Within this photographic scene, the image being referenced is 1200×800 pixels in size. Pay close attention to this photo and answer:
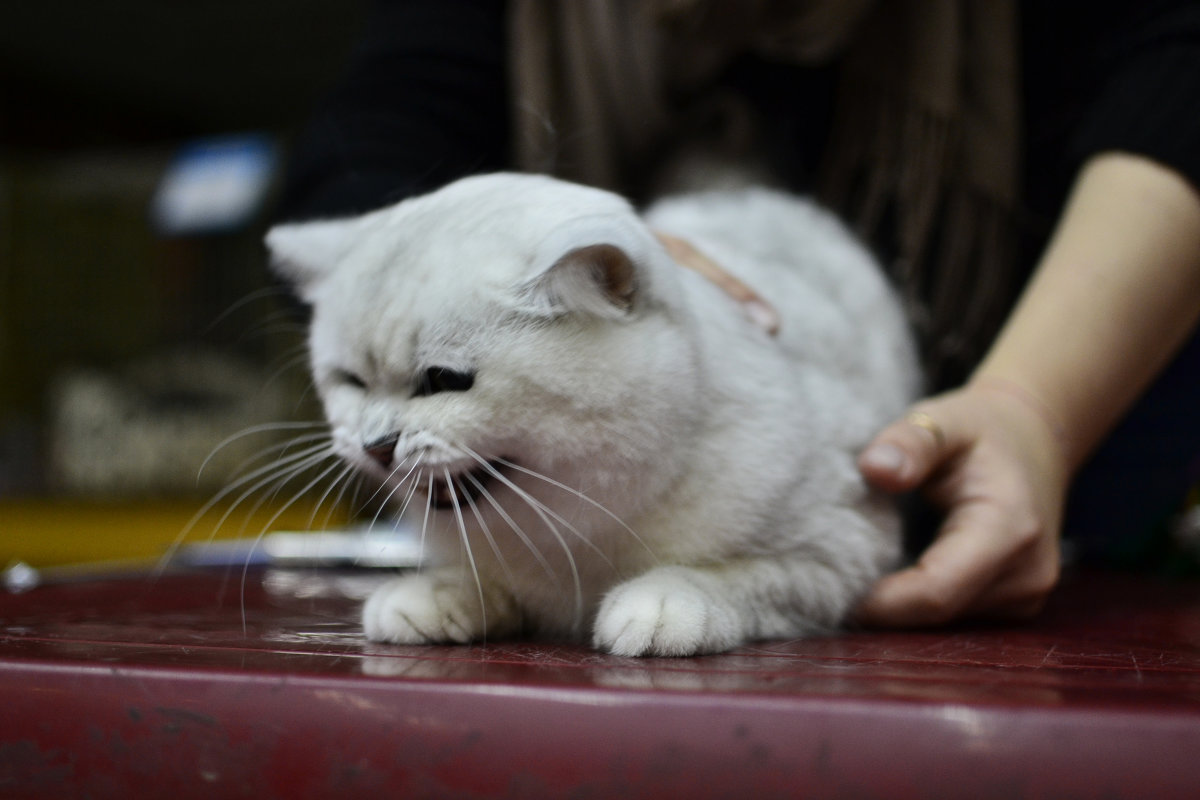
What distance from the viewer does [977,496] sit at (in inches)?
34.0

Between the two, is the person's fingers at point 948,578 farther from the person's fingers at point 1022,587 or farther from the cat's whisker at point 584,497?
the cat's whisker at point 584,497

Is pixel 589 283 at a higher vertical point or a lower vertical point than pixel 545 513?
higher

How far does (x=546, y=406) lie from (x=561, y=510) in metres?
0.09

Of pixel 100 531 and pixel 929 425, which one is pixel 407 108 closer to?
pixel 929 425

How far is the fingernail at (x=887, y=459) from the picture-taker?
2.71 ft

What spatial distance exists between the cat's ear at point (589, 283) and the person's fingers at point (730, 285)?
184 mm

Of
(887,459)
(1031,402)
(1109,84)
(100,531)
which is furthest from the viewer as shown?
(100,531)

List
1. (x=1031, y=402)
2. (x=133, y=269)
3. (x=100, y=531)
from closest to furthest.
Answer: (x=1031, y=402) < (x=100, y=531) < (x=133, y=269)

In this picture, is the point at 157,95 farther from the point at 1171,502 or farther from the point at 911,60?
the point at 1171,502

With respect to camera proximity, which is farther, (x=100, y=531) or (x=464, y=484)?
(x=100, y=531)

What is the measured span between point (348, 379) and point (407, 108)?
0.48 meters

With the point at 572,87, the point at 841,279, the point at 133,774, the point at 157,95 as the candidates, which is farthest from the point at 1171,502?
the point at 157,95

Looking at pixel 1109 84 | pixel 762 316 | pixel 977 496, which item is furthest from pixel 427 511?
pixel 1109 84

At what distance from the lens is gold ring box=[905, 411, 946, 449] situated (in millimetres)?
864
